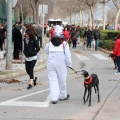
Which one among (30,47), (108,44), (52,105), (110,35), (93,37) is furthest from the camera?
(110,35)

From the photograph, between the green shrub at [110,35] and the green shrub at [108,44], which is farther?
the green shrub at [110,35]

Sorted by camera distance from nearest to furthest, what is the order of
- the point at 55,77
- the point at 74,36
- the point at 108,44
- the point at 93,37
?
1. the point at 55,77
2. the point at 108,44
3. the point at 93,37
4. the point at 74,36

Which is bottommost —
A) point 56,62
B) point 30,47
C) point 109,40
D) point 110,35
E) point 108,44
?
point 108,44

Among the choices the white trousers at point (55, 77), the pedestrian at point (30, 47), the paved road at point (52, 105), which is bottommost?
the paved road at point (52, 105)

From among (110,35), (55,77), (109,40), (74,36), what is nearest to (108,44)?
(109,40)

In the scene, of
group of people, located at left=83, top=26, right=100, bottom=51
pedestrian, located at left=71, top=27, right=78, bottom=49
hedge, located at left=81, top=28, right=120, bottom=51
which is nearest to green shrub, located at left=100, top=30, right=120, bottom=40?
hedge, located at left=81, top=28, right=120, bottom=51

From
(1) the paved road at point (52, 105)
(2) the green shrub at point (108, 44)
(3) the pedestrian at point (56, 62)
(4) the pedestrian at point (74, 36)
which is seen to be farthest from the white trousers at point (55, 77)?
(4) the pedestrian at point (74, 36)

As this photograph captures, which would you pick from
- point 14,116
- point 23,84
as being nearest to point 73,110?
point 14,116

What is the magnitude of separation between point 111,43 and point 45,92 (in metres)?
17.0

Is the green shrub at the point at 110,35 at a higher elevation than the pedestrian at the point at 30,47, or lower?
lower

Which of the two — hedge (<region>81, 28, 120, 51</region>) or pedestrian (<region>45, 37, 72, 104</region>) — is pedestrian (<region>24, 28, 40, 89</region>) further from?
hedge (<region>81, 28, 120, 51</region>)

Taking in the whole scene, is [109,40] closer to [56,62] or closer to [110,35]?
[110,35]

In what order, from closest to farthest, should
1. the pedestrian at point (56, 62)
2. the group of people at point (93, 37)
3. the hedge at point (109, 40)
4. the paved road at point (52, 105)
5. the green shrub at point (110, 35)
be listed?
the paved road at point (52, 105) → the pedestrian at point (56, 62) → the hedge at point (109, 40) → the group of people at point (93, 37) → the green shrub at point (110, 35)

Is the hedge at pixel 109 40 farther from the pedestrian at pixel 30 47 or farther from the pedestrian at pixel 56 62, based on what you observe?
the pedestrian at pixel 56 62
